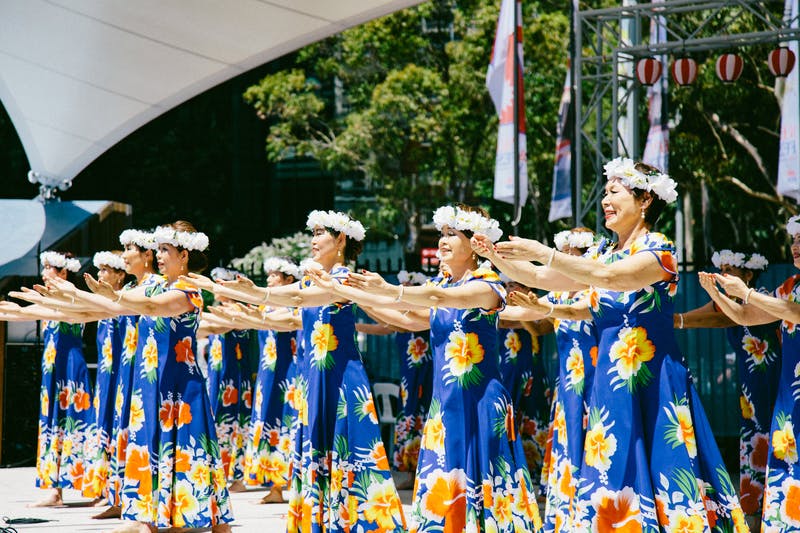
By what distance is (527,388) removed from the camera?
10094 millimetres

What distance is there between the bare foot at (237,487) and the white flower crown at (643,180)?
6.35 m

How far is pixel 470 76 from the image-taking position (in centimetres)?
2222

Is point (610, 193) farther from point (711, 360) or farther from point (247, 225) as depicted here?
point (247, 225)

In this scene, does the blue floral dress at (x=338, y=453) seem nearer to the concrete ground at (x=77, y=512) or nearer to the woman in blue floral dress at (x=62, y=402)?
the concrete ground at (x=77, y=512)

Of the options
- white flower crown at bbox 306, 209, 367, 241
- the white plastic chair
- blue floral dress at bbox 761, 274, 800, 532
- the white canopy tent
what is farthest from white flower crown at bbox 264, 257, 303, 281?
blue floral dress at bbox 761, 274, 800, 532

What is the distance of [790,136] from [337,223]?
8.07 m

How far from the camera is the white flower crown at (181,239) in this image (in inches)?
277

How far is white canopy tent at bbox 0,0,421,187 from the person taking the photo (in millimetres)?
10352

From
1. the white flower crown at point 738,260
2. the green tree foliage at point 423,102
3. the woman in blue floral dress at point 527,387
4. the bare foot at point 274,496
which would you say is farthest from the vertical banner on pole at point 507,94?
the green tree foliage at point 423,102

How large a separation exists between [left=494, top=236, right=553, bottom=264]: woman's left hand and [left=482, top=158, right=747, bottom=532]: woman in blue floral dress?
0.31ft

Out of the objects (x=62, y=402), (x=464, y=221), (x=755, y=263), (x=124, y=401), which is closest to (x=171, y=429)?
(x=124, y=401)

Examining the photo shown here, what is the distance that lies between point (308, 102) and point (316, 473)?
18.6m

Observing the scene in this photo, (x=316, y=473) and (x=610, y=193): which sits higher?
(x=610, y=193)

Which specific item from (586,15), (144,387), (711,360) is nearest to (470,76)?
(586,15)
